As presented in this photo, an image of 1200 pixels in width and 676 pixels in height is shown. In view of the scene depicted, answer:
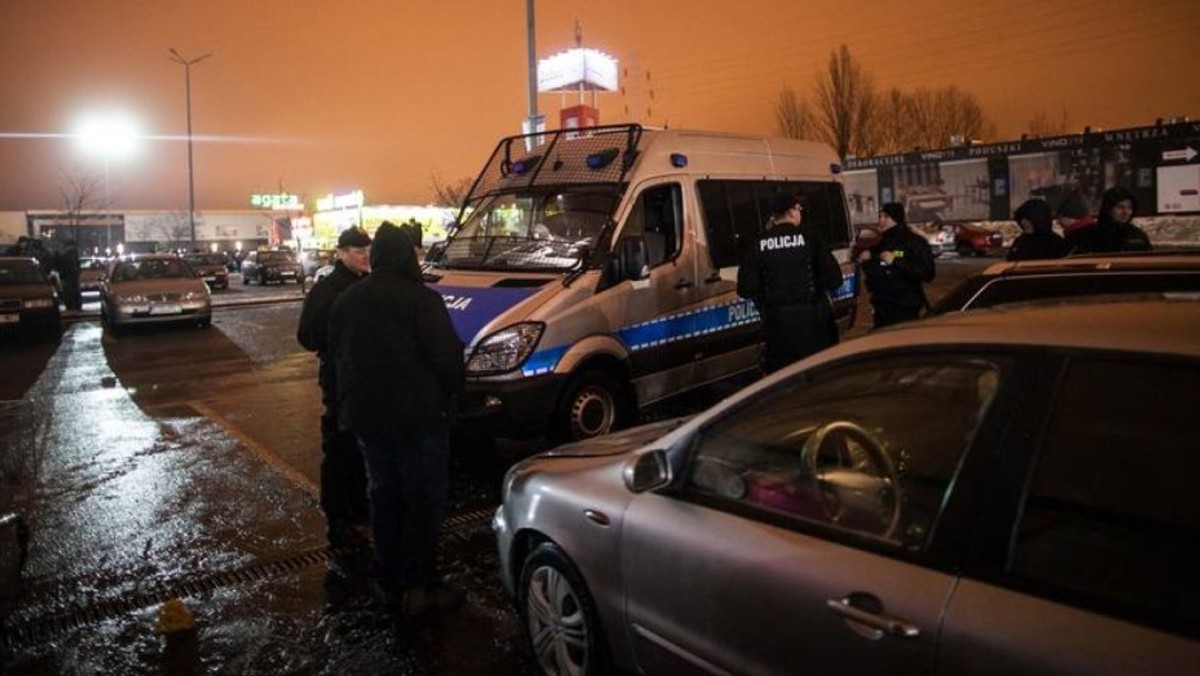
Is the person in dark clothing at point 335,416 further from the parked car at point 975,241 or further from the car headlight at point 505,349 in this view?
the parked car at point 975,241

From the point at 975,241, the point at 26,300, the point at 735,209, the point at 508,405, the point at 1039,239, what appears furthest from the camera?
the point at 975,241

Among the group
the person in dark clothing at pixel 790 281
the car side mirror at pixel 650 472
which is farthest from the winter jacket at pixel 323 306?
the person in dark clothing at pixel 790 281

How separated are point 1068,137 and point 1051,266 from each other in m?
37.4

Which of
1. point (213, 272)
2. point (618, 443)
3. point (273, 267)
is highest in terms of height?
point (273, 267)

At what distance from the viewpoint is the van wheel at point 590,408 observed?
6090 millimetres

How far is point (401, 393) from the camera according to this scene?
3.82m

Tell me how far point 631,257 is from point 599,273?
0.28 m

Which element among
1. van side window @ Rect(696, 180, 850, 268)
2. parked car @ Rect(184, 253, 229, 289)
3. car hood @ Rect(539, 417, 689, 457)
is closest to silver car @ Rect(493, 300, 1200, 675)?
car hood @ Rect(539, 417, 689, 457)

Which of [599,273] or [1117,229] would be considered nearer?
[599,273]

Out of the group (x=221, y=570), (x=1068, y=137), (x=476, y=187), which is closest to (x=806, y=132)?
(x=1068, y=137)

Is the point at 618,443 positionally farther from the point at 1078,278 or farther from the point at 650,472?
the point at 1078,278

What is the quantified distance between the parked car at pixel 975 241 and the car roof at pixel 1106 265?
29069mm

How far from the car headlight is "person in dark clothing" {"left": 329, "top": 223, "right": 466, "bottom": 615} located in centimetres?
170

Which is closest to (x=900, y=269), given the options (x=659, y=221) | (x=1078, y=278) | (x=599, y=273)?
(x=659, y=221)
